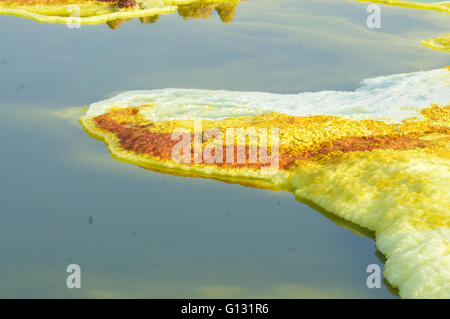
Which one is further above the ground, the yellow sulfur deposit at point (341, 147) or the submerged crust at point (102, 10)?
the submerged crust at point (102, 10)

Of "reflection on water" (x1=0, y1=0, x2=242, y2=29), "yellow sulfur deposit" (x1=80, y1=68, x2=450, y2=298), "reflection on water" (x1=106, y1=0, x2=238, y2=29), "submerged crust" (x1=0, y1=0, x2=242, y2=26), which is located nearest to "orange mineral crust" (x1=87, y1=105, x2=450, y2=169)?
"yellow sulfur deposit" (x1=80, y1=68, x2=450, y2=298)

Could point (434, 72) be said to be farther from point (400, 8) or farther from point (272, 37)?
point (400, 8)

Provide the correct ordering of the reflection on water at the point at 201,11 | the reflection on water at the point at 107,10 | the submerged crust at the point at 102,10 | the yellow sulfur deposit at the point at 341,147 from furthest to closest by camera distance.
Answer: the reflection on water at the point at 201,11
the submerged crust at the point at 102,10
the reflection on water at the point at 107,10
the yellow sulfur deposit at the point at 341,147

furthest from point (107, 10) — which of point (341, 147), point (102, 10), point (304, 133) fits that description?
point (341, 147)

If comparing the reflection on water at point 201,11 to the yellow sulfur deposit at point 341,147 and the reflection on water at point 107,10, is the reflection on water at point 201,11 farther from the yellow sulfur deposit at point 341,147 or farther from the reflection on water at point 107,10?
the yellow sulfur deposit at point 341,147

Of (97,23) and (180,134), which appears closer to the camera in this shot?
(180,134)

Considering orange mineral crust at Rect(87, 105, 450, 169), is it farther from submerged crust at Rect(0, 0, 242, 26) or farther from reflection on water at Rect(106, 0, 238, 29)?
submerged crust at Rect(0, 0, 242, 26)

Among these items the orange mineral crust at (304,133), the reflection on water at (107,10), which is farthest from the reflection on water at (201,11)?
the orange mineral crust at (304,133)

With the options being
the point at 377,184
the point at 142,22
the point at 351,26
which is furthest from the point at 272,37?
the point at 377,184

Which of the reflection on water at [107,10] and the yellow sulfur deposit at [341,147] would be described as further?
the reflection on water at [107,10]
